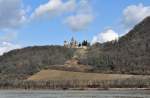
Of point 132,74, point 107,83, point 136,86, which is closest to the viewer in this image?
point 136,86

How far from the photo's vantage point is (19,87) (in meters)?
199

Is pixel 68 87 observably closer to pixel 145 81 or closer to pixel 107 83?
pixel 107 83

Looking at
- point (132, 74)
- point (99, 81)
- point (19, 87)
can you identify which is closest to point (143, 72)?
point (132, 74)

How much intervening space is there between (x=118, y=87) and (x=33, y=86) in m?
41.1

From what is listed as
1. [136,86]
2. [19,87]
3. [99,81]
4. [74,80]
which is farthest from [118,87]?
[19,87]

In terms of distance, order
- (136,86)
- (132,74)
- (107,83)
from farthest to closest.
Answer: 1. (132,74)
2. (107,83)
3. (136,86)

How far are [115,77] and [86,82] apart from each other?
10958mm

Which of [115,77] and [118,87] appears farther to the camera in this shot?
[115,77]

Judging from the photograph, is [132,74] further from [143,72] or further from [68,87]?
[68,87]

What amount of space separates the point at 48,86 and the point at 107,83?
24.2 m

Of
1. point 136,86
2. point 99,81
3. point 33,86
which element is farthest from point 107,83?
point 33,86

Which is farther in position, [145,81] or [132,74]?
[132,74]

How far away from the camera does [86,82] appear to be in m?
193

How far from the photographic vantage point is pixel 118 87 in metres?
170
